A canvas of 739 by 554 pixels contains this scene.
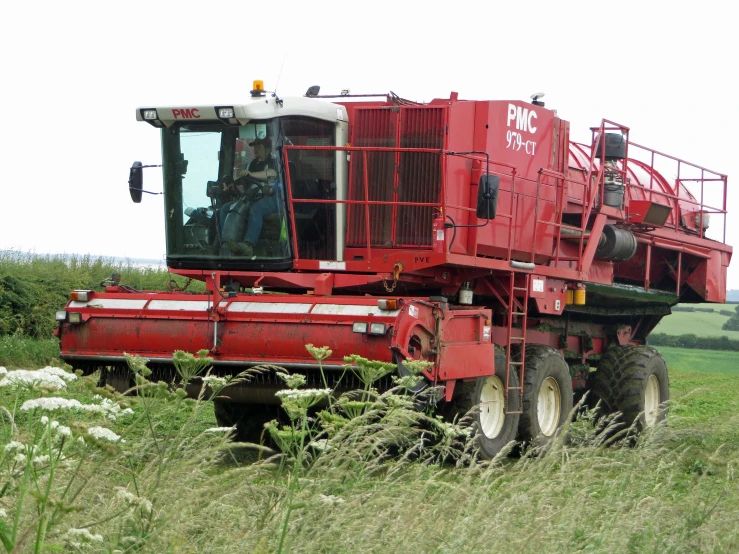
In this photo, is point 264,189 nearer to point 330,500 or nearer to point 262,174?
point 262,174

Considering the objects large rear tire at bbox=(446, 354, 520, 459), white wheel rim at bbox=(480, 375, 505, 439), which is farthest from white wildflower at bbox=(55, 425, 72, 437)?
white wheel rim at bbox=(480, 375, 505, 439)

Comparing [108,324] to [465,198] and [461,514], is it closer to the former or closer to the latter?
[465,198]

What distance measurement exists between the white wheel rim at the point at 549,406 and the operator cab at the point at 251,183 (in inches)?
114

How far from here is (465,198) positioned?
10727 millimetres

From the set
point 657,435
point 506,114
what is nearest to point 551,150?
point 506,114

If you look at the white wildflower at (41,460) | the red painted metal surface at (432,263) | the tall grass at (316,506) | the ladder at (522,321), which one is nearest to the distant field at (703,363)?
the red painted metal surface at (432,263)

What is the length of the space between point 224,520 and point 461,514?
3.28 ft

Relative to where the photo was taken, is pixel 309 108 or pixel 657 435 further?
pixel 309 108

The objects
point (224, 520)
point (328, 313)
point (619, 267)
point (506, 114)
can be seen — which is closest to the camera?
point (224, 520)

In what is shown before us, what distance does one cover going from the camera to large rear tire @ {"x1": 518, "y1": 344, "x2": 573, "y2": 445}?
11.2 metres

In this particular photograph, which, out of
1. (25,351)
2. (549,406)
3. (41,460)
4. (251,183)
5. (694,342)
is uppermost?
(251,183)

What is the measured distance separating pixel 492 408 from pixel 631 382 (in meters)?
3.48

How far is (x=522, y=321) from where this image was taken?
459 inches

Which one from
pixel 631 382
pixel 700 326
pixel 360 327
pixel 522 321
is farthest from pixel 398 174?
pixel 700 326
